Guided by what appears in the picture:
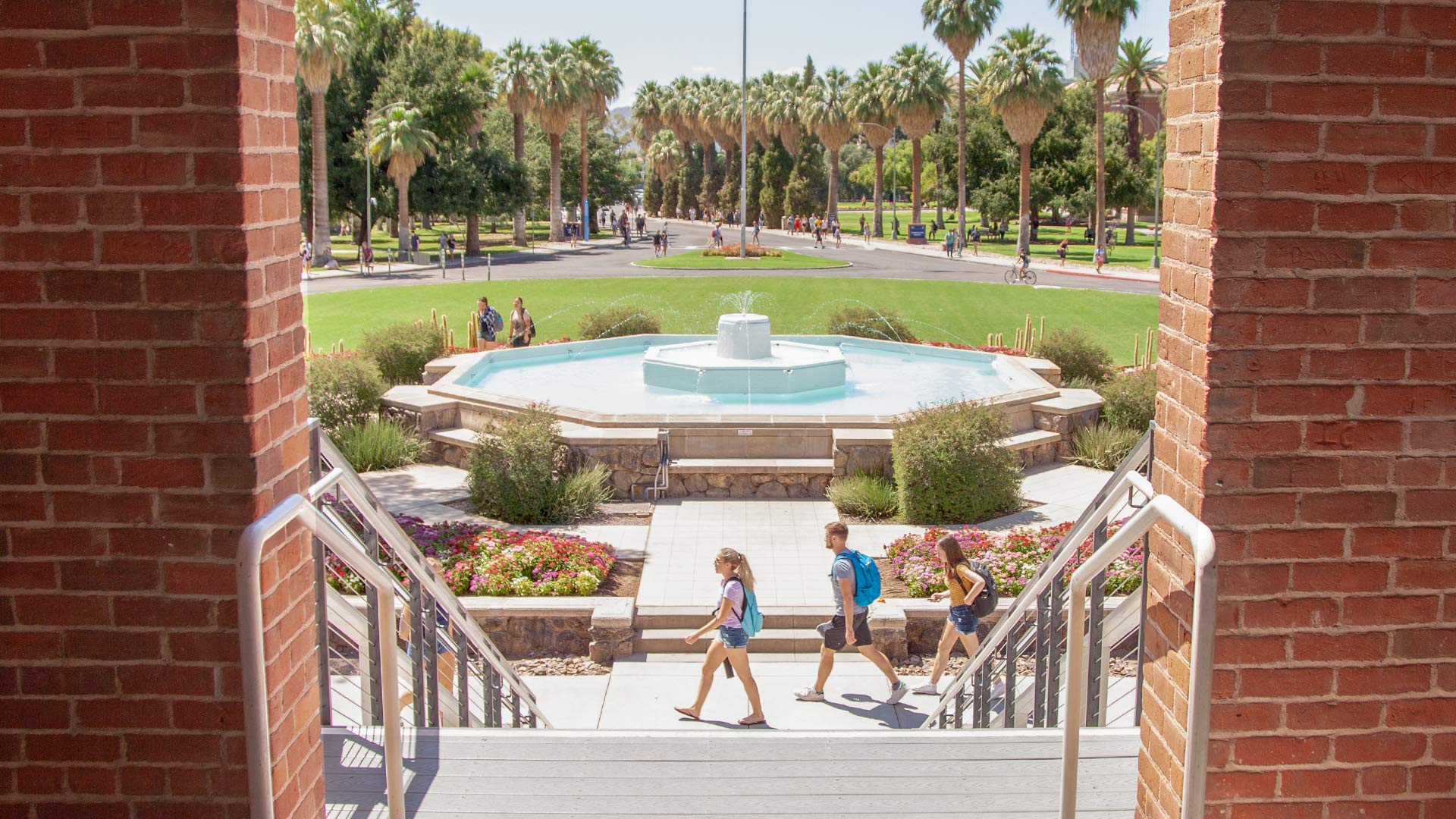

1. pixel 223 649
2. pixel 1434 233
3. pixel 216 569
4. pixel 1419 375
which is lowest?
pixel 223 649

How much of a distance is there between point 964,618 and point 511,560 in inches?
169

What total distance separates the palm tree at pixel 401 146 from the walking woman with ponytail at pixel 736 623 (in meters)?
46.5

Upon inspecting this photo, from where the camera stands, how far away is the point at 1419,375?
127 inches

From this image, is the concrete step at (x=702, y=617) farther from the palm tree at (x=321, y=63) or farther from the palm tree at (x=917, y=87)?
the palm tree at (x=917, y=87)

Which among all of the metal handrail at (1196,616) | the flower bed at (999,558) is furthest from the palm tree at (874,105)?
the metal handrail at (1196,616)

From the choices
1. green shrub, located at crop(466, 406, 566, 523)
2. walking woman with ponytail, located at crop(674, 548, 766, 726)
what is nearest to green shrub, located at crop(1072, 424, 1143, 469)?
green shrub, located at crop(466, 406, 566, 523)

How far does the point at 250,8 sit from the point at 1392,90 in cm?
287

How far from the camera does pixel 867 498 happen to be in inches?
569

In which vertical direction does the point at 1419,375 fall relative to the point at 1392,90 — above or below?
below

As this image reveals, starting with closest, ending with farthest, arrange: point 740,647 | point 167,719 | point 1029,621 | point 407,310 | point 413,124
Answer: point 167,719 → point 740,647 → point 1029,621 → point 407,310 → point 413,124

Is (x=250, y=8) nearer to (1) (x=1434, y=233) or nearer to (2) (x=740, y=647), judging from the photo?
(1) (x=1434, y=233)

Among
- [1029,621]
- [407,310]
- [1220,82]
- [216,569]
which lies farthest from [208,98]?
[407,310]

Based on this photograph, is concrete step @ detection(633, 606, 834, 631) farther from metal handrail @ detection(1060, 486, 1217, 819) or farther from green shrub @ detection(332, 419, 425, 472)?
metal handrail @ detection(1060, 486, 1217, 819)

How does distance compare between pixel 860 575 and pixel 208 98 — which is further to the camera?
pixel 860 575
